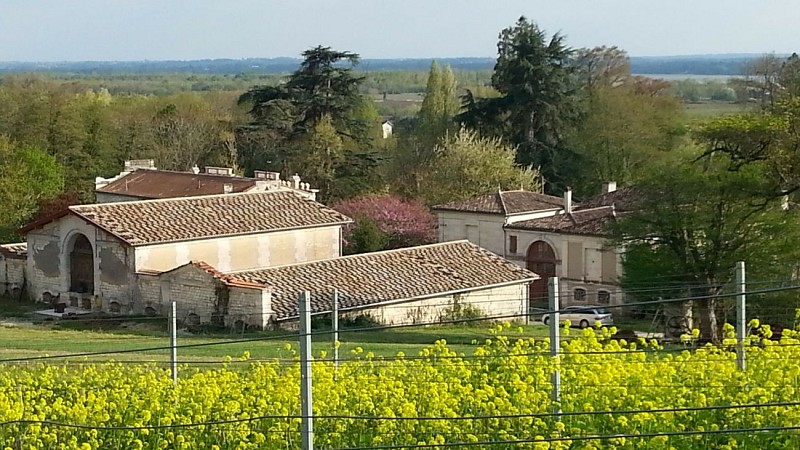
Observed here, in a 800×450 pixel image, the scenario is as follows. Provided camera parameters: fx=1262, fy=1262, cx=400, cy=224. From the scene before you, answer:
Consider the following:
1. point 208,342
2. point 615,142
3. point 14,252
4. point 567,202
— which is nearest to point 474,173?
point 615,142

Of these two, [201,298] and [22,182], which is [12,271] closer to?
[201,298]

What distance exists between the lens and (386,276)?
120 ft

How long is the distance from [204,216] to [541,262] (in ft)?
39.6

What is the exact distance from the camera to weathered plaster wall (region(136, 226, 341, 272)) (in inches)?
1503

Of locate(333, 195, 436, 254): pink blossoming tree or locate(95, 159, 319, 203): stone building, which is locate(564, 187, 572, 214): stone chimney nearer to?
locate(333, 195, 436, 254): pink blossoming tree

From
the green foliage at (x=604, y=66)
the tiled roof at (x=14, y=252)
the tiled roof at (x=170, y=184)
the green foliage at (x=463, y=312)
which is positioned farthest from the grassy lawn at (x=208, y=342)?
the green foliage at (x=604, y=66)

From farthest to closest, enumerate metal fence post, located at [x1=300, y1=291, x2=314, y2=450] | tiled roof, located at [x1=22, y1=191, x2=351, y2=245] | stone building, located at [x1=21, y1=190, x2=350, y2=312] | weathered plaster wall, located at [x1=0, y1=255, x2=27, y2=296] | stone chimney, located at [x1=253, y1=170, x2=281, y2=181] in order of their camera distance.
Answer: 1. stone chimney, located at [x1=253, y1=170, x2=281, y2=181]
2. weathered plaster wall, located at [x1=0, y1=255, x2=27, y2=296]
3. tiled roof, located at [x1=22, y1=191, x2=351, y2=245]
4. stone building, located at [x1=21, y1=190, x2=350, y2=312]
5. metal fence post, located at [x1=300, y1=291, x2=314, y2=450]

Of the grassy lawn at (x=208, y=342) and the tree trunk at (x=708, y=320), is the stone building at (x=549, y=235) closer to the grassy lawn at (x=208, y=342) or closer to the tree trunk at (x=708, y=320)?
the tree trunk at (x=708, y=320)

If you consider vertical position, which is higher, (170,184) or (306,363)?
(306,363)

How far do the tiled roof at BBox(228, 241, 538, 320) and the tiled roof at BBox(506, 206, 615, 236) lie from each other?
4.55m

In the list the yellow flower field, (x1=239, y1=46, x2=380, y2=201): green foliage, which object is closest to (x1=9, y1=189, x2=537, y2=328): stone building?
(x1=239, y1=46, x2=380, y2=201): green foliage

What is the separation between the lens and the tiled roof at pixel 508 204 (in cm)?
4609

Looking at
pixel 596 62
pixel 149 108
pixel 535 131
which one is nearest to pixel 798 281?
pixel 535 131

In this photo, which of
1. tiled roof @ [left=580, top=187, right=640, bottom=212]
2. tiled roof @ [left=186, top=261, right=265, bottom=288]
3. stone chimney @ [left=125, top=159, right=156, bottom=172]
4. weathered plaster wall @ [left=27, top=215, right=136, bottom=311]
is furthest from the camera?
stone chimney @ [left=125, top=159, right=156, bottom=172]
